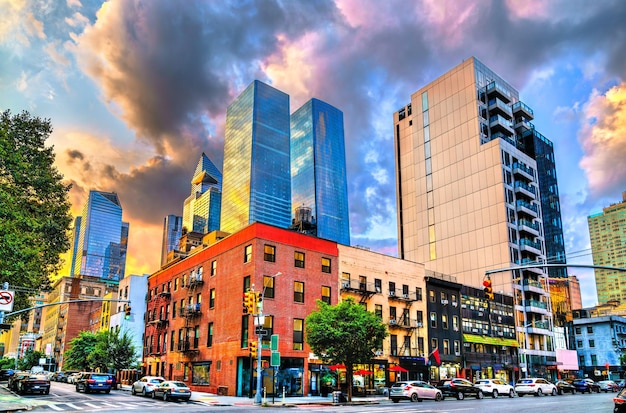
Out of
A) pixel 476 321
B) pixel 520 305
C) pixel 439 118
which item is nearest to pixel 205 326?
pixel 476 321

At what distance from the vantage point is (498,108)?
100312mm

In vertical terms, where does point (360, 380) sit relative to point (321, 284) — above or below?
below

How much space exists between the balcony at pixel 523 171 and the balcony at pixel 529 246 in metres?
12.3

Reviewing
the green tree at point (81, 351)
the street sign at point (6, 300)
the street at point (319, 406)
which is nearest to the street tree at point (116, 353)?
the green tree at point (81, 351)

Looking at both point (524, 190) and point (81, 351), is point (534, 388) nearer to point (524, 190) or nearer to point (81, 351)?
point (524, 190)

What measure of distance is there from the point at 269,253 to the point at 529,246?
61688mm

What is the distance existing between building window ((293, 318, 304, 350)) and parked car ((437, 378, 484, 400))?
556 inches

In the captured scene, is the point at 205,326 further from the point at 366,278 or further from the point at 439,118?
the point at 439,118

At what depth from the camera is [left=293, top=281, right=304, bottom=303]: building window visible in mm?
49219

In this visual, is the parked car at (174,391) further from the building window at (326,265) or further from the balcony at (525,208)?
the balcony at (525,208)

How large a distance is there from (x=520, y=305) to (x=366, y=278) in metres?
41.7

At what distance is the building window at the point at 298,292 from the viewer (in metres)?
49.2

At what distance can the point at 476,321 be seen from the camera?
70812mm

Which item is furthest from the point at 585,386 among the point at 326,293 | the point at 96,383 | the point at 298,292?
the point at 96,383
